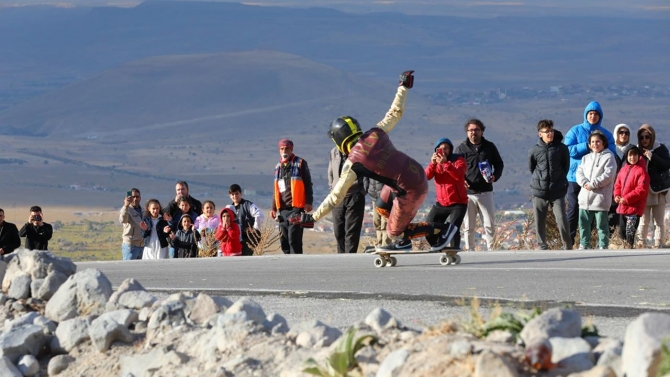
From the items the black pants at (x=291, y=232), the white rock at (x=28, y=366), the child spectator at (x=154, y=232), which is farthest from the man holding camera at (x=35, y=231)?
the white rock at (x=28, y=366)

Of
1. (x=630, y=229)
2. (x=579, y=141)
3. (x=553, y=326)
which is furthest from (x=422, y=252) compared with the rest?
(x=553, y=326)

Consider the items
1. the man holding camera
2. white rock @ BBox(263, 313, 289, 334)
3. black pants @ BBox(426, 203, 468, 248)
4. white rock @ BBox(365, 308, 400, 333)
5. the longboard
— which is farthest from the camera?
the man holding camera

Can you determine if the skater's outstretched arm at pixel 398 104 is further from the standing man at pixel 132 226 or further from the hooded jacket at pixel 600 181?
the standing man at pixel 132 226

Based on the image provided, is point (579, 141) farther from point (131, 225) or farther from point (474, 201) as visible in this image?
→ point (131, 225)

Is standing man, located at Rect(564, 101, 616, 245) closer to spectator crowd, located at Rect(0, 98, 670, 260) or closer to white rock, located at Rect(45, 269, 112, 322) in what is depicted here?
spectator crowd, located at Rect(0, 98, 670, 260)

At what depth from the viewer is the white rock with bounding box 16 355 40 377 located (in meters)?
8.20

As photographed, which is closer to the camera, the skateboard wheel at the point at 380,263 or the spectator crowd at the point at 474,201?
the skateboard wheel at the point at 380,263

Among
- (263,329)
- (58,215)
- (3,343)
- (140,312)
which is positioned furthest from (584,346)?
(58,215)

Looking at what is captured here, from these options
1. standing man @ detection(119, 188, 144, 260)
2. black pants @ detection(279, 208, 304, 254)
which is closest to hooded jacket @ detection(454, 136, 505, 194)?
black pants @ detection(279, 208, 304, 254)

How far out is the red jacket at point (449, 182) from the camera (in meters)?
15.2

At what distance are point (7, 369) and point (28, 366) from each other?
178mm

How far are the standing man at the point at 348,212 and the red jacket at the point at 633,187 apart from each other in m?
3.42

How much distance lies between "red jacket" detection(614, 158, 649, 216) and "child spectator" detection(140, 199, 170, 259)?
20.4 feet

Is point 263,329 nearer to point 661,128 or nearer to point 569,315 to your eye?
point 569,315
